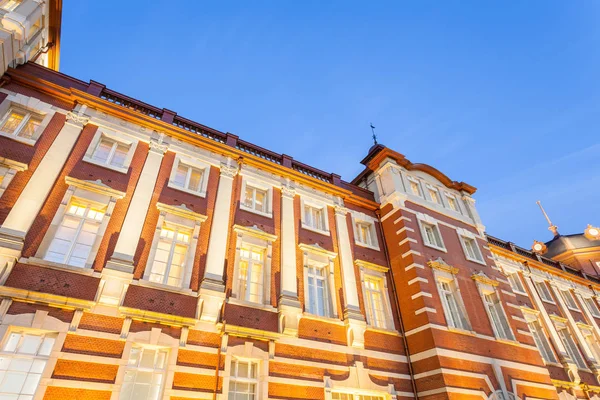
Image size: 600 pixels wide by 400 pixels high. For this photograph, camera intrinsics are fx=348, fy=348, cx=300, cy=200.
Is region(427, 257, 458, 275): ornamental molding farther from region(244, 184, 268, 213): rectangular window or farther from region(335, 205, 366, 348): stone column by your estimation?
region(244, 184, 268, 213): rectangular window

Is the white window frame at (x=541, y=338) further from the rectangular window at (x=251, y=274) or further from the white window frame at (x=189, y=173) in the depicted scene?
the white window frame at (x=189, y=173)

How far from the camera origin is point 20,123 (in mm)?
12984

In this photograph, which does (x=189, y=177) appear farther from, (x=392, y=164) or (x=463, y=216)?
(x=463, y=216)

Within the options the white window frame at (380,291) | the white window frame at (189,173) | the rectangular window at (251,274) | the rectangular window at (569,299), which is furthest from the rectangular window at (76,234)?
the rectangular window at (569,299)

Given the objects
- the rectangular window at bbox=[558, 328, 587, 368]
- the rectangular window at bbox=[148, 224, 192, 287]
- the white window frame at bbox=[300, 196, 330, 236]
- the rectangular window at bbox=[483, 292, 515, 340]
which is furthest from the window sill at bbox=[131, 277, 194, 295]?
the rectangular window at bbox=[558, 328, 587, 368]

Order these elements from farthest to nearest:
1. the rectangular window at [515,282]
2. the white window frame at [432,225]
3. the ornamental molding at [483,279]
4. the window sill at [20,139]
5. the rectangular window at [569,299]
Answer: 1. the rectangular window at [569,299]
2. the rectangular window at [515,282]
3. the white window frame at [432,225]
4. the ornamental molding at [483,279]
5. the window sill at [20,139]

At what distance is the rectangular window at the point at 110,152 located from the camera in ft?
45.5

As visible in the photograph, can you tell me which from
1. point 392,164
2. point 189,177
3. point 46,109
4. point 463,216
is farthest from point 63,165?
point 463,216

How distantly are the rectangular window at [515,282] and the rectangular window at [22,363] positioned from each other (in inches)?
1025

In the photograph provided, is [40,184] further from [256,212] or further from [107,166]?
[256,212]

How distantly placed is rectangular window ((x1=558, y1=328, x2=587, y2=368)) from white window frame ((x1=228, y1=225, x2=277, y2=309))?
21.6m

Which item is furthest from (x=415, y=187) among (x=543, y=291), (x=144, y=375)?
(x=144, y=375)

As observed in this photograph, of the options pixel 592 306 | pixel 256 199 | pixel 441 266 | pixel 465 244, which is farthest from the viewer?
pixel 592 306

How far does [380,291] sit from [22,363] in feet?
45.2
